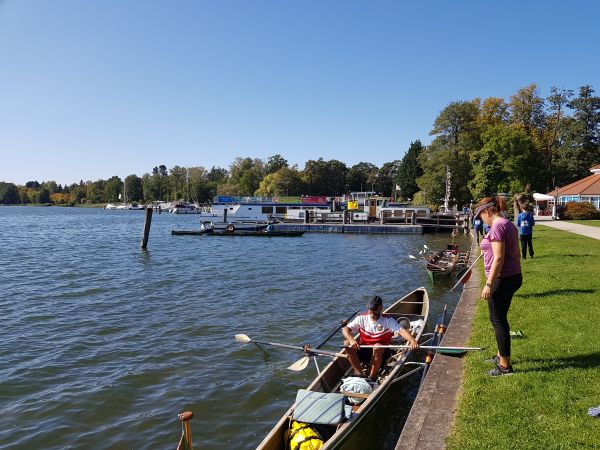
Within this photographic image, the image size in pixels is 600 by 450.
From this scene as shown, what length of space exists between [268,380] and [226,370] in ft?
3.63

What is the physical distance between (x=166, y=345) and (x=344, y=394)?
6.24 meters

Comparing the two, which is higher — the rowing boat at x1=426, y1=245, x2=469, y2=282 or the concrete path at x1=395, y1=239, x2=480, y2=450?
the concrete path at x1=395, y1=239, x2=480, y2=450

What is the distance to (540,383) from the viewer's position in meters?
5.96

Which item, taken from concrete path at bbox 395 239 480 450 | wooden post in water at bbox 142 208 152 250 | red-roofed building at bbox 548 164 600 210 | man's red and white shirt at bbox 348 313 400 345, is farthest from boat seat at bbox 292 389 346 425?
red-roofed building at bbox 548 164 600 210

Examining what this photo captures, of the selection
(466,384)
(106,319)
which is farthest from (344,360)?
(106,319)

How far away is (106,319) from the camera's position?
14125mm

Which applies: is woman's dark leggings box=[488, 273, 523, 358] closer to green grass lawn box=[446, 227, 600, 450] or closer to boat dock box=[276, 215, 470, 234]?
green grass lawn box=[446, 227, 600, 450]

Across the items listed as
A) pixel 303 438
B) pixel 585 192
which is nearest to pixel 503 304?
pixel 303 438

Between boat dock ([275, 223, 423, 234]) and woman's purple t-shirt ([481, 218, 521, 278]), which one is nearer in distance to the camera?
woman's purple t-shirt ([481, 218, 521, 278])

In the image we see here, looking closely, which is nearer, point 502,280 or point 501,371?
point 502,280

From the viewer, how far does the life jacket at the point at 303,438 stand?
219 inches

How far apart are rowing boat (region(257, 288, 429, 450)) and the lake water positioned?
2.15 feet

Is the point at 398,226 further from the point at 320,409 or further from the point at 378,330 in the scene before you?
the point at 320,409

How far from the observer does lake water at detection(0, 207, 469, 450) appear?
297 inches
